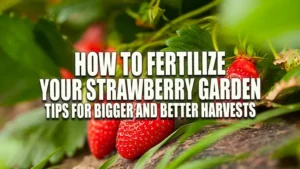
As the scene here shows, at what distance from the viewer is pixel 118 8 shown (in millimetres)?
1114

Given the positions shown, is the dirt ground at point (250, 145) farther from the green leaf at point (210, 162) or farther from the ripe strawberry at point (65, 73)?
the ripe strawberry at point (65, 73)

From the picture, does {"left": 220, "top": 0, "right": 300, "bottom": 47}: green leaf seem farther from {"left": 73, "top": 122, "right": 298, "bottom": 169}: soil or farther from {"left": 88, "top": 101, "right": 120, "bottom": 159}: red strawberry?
{"left": 88, "top": 101, "right": 120, "bottom": 159}: red strawberry

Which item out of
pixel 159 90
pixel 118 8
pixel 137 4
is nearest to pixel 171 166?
pixel 159 90

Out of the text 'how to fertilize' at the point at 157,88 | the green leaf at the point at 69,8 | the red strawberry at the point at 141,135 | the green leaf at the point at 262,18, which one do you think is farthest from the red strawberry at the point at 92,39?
the green leaf at the point at 262,18

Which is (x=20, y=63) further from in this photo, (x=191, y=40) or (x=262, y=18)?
(x=262, y=18)

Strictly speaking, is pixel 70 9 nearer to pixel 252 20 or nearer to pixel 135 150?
pixel 135 150

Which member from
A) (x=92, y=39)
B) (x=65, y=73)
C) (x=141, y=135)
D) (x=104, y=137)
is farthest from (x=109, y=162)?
(x=92, y=39)

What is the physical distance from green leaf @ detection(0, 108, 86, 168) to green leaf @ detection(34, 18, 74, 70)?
114mm

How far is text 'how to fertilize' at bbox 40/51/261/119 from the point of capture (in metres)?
0.66

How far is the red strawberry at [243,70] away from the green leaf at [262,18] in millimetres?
312

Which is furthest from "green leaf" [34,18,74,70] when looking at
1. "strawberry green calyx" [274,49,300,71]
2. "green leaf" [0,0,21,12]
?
"strawberry green calyx" [274,49,300,71]

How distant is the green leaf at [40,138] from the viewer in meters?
0.98

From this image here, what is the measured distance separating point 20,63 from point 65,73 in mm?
111

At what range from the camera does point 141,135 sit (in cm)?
70
